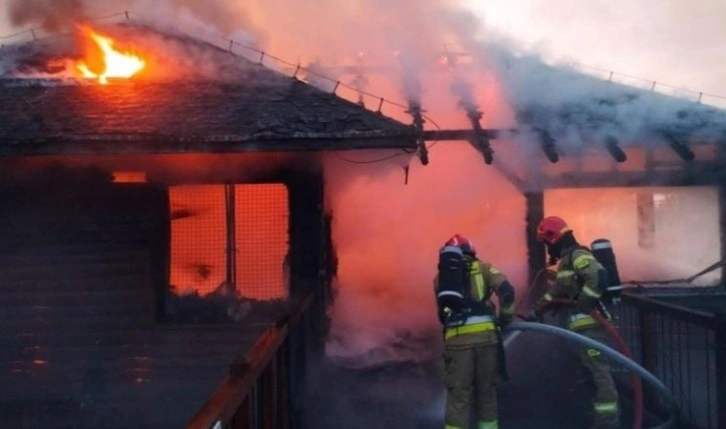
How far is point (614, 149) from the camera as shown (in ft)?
29.0

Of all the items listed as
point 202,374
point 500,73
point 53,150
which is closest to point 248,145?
point 53,150

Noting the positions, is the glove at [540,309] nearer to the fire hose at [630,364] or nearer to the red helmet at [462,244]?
the fire hose at [630,364]

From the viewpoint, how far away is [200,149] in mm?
6891

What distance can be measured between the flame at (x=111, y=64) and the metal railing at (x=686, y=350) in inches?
220

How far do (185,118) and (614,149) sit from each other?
4.67 m

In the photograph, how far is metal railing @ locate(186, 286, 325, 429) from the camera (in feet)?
10.6

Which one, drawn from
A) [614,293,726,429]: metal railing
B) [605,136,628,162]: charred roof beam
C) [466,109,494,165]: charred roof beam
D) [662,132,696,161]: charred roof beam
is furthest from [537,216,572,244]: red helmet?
[662,132,696,161]: charred roof beam

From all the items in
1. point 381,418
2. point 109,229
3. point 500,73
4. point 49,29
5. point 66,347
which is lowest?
point 381,418

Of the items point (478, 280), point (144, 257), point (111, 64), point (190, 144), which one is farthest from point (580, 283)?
point (111, 64)

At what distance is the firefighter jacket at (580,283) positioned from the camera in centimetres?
651

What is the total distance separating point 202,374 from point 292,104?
2.80 m

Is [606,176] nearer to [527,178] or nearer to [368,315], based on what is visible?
[527,178]

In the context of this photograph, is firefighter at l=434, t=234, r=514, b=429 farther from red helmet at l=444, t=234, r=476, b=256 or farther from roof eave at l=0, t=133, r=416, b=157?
roof eave at l=0, t=133, r=416, b=157

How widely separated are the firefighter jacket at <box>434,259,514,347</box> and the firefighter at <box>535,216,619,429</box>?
0.84 metres
